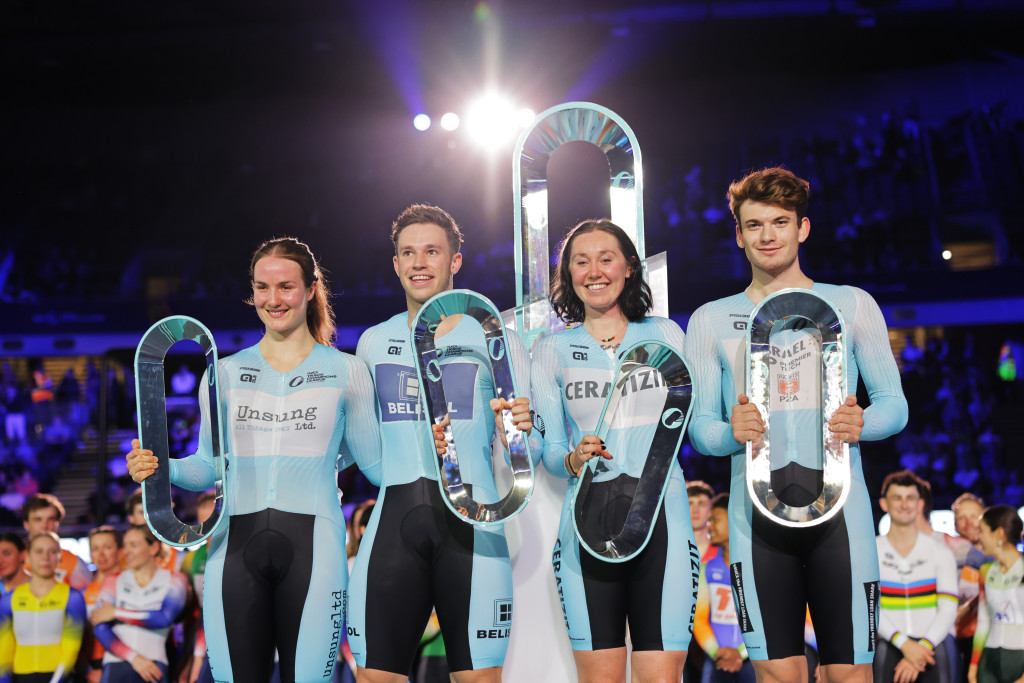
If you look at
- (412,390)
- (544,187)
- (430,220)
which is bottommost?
(412,390)

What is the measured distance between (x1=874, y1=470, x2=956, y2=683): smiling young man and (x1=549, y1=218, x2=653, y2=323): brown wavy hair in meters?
3.09

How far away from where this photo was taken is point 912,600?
5465mm

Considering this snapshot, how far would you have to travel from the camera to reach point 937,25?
14.1 meters

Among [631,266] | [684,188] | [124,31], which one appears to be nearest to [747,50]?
[684,188]

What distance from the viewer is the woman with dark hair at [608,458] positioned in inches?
114

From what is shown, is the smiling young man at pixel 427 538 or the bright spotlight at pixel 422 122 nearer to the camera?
the smiling young man at pixel 427 538

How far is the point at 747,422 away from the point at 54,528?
5367mm

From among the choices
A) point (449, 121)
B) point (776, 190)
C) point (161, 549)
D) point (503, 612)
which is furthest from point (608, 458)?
point (449, 121)

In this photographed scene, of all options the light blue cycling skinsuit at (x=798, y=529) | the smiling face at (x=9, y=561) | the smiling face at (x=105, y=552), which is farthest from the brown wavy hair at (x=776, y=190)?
the smiling face at (x=9, y=561)

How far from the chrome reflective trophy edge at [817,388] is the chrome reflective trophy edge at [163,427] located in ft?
5.44

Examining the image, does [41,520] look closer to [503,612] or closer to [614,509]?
[503,612]

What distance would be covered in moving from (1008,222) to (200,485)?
1203cm

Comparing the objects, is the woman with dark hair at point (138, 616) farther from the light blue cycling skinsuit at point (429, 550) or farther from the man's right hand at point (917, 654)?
the man's right hand at point (917, 654)

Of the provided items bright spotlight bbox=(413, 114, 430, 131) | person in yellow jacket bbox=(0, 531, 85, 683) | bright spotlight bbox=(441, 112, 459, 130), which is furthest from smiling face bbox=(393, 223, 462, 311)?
bright spotlight bbox=(413, 114, 430, 131)
